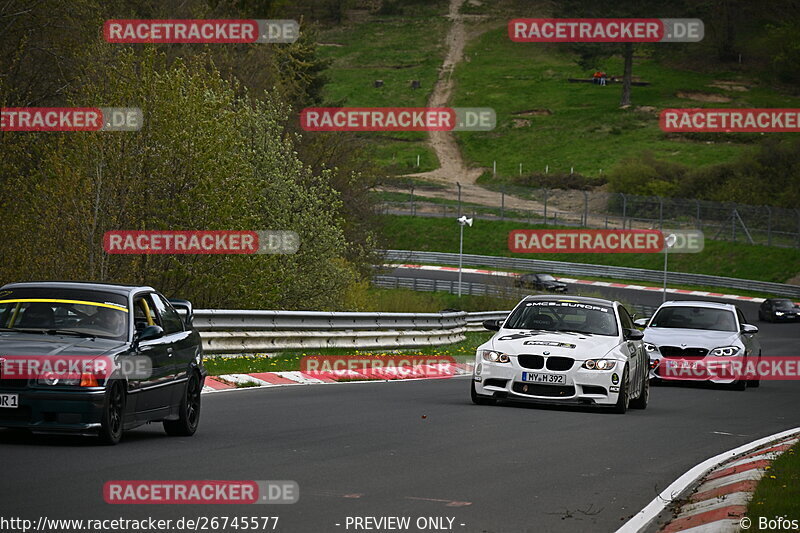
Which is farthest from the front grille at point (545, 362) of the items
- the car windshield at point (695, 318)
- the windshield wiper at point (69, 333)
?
the car windshield at point (695, 318)

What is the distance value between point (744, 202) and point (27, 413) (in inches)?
3247

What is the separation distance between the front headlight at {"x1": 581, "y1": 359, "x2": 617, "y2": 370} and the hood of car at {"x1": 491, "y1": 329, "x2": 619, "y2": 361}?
0.07m

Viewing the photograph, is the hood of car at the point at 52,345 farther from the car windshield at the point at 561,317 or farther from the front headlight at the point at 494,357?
the car windshield at the point at 561,317

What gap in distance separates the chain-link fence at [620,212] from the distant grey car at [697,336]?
142 feet

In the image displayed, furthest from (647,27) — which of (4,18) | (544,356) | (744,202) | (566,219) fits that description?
(544,356)

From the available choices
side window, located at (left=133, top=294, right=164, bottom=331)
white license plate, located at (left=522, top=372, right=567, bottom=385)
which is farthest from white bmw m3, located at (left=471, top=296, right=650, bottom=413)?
side window, located at (left=133, top=294, right=164, bottom=331)

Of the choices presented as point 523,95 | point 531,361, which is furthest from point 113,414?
point 523,95

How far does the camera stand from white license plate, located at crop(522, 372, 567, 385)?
55.0ft

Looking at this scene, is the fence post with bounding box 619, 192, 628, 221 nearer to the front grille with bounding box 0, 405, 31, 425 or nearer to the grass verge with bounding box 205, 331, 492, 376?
the grass verge with bounding box 205, 331, 492, 376

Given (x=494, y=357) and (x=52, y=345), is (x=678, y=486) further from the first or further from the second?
(x=494, y=357)

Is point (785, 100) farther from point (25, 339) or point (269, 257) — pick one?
point (25, 339)

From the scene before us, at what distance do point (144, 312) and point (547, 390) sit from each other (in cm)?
621

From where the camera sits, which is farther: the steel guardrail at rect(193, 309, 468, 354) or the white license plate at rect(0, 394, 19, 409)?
the steel guardrail at rect(193, 309, 468, 354)

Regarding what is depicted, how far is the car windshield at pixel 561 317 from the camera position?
58.5 feet
